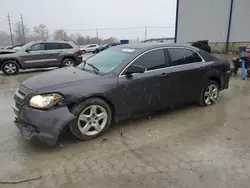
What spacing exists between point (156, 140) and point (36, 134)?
6.22 ft

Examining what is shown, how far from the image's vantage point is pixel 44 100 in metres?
3.26

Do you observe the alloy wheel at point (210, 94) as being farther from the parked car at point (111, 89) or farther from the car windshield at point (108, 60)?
the car windshield at point (108, 60)

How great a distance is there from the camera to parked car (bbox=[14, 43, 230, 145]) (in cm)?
327

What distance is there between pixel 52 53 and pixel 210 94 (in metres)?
8.90

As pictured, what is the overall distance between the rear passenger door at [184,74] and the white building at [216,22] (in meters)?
17.1

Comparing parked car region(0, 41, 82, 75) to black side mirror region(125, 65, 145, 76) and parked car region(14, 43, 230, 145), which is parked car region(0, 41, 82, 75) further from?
black side mirror region(125, 65, 145, 76)

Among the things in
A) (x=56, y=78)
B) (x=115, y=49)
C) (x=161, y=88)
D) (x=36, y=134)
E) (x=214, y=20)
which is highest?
(x=214, y=20)

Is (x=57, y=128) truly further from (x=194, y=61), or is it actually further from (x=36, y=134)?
(x=194, y=61)

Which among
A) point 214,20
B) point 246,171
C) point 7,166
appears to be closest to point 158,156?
point 246,171

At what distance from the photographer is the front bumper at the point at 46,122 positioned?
125 inches

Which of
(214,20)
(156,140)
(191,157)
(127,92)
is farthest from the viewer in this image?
(214,20)

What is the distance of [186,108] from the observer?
5.27 metres

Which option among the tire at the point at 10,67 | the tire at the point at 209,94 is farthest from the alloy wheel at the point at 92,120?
the tire at the point at 10,67

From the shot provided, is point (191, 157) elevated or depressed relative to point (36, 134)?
depressed
